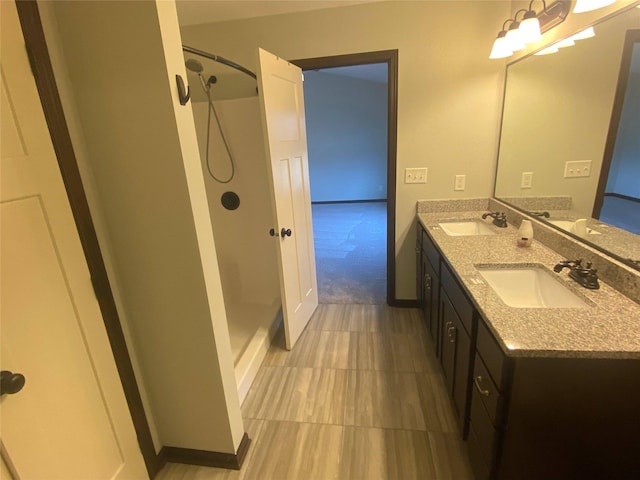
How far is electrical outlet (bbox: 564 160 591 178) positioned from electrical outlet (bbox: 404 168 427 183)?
0.96 meters

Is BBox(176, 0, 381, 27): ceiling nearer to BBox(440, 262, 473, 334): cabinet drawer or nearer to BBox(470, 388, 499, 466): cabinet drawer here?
BBox(440, 262, 473, 334): cabinet drawer

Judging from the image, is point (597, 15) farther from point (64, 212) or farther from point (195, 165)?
point (64, 212)

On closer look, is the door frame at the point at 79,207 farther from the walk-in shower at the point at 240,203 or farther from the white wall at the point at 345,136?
the white wall at the point at 345,136

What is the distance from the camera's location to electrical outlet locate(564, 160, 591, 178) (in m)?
1.59

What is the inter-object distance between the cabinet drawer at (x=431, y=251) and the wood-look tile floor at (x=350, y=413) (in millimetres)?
684

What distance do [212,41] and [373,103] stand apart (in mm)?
4972

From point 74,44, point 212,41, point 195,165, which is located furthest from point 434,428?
point 212,41

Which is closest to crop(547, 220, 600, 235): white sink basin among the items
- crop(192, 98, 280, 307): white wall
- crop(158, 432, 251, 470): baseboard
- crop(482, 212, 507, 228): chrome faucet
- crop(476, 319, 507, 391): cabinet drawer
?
crop(482, 212, 507, 228): chrome faucet

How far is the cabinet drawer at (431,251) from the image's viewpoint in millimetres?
1956

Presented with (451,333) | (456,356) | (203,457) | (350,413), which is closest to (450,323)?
(451,333)

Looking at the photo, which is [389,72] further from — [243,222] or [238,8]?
[243,222]

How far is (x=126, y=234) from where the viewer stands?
128 cm

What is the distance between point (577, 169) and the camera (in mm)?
1682

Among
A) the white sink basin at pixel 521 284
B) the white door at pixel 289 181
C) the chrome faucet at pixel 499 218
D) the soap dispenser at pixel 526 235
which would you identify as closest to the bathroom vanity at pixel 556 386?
the white sink basin at pixel 521 284
